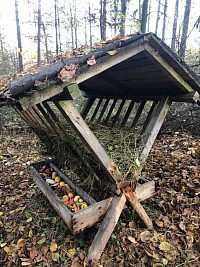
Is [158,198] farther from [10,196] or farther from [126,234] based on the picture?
[10,196]

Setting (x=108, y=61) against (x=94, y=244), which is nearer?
(x=108, y=61)

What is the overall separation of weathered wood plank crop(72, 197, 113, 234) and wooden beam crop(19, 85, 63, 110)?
56.9 inches

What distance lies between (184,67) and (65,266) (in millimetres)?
2870

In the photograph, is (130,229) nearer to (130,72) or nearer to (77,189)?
(77,189)

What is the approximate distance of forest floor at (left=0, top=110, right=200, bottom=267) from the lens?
263 centimetres

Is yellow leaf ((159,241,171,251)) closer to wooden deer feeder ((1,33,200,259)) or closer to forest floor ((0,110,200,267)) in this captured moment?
forest floor ((0,110,200,267))

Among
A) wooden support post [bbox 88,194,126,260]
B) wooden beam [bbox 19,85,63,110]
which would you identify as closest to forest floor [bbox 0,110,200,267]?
wooden support post [bbox 88,194,126,260]

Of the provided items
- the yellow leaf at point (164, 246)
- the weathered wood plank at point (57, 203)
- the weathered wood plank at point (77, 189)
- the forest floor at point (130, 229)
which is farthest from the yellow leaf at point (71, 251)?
the yellow leaf at point (164, 246)

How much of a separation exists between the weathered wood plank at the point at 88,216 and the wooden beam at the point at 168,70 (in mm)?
1768

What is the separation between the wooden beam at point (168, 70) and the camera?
2.26m

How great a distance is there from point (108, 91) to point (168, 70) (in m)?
1.63

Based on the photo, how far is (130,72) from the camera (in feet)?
9.71

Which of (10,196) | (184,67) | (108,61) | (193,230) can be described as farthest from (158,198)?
(10,196)

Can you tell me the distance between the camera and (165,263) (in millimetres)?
2482
